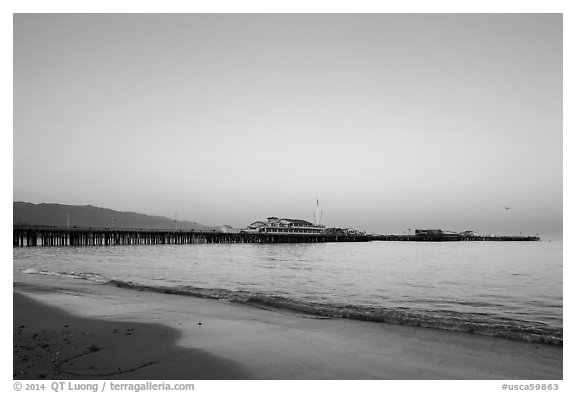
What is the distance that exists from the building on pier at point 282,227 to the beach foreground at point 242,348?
358 feet

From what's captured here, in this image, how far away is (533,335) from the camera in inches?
372

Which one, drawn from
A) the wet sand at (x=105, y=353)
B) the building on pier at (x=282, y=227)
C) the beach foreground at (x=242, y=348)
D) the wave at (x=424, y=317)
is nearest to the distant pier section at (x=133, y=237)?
the building on pier at (x=282, y=227)

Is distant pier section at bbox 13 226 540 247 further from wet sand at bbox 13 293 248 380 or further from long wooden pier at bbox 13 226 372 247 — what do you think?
wet sand at bbox 13 293 248 380

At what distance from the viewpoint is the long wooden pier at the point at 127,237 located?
6181 cm

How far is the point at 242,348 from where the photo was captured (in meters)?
7.77

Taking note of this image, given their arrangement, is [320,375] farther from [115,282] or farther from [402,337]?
[115,282]

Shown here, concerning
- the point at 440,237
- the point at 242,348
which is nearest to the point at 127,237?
the point at 242,348

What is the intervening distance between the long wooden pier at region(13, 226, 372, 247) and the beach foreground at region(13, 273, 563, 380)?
54975 mm

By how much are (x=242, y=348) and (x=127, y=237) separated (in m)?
73.2

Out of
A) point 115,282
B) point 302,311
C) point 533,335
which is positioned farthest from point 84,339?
point 115,282

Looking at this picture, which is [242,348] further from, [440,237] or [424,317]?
[440,237]

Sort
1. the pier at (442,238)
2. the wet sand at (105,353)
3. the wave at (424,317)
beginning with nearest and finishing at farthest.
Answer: the wet sand at (105,353) → the wave at (424,317) → the pier at (442,238)

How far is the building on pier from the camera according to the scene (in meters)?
121

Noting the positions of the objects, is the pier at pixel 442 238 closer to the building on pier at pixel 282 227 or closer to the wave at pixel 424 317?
the building on pier at pixel 282 227
